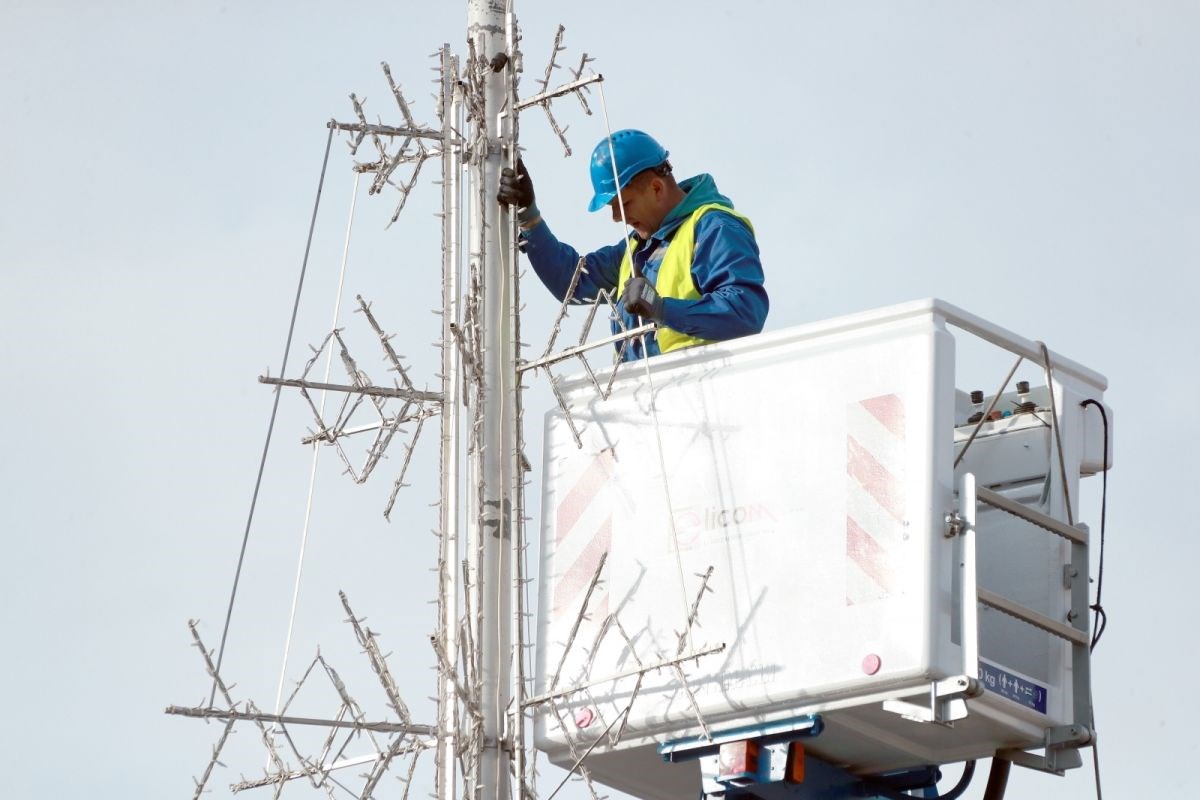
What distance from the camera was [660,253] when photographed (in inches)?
436

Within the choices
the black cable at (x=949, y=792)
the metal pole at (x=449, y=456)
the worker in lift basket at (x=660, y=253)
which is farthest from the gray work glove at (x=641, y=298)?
the black cable at (x=949, y=792)

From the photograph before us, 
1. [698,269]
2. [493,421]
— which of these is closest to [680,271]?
[698,269]

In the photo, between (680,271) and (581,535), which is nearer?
(581,535)

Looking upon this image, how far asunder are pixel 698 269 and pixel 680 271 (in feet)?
0.36

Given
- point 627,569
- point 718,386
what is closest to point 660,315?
point 718,386

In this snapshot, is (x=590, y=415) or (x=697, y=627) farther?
(x=590, y=415)

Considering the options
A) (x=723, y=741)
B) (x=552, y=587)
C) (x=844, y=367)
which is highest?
(x=844, y=367)

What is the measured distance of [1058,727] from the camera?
A: 389 inches

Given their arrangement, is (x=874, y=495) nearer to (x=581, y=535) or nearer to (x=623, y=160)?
(x=581, y=535)

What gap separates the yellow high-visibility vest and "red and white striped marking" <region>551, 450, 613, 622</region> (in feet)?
2.03

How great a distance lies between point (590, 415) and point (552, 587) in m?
0.74

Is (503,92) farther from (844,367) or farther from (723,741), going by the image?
(723,741)

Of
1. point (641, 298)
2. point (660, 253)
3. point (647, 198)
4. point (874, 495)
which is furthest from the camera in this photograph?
point (647, 198)

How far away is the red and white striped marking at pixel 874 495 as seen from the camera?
9414 mm
